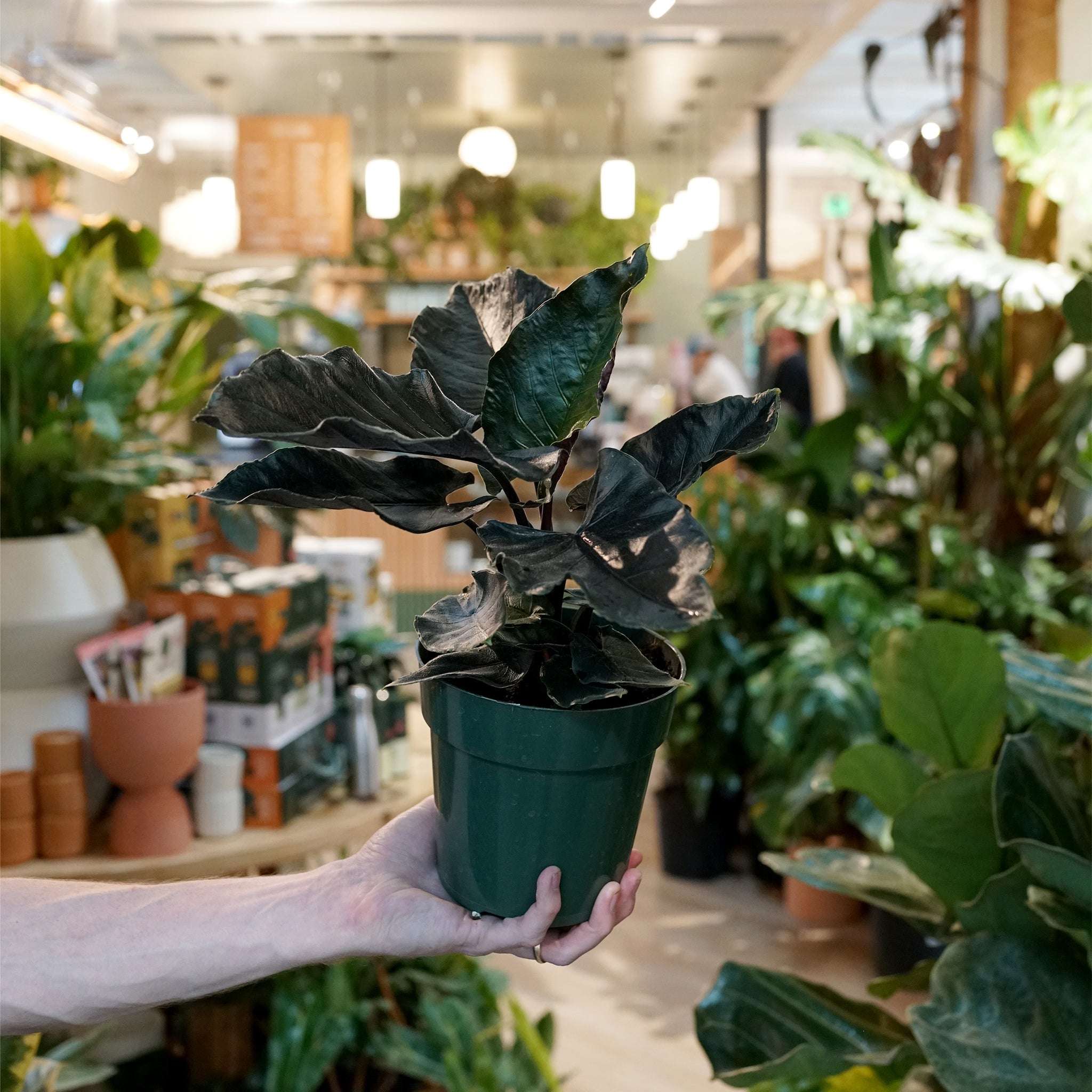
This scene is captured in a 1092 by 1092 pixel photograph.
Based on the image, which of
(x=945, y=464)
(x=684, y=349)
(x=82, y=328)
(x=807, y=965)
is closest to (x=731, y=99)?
(x=684, y=349)

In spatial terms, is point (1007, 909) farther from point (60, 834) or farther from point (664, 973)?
point (664, 973)

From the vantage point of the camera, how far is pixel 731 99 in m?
7.40

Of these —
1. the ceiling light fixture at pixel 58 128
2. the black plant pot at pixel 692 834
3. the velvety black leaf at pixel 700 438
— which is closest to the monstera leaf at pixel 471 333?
the velvety black leaf at pixel 700 438

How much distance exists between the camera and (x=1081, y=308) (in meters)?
1.26

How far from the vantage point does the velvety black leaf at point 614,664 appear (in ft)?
2.47

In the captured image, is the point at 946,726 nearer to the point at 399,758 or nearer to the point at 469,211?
the point at 399,758

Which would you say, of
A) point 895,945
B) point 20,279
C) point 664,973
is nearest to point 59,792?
point 20,279

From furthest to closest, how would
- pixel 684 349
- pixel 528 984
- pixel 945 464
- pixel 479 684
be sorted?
pixel 684 349
pixel 945 464
pixel 528 984
pixel 479 684

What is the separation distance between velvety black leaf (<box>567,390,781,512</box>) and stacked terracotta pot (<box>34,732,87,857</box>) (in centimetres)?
127

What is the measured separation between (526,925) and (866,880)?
2.89 feet

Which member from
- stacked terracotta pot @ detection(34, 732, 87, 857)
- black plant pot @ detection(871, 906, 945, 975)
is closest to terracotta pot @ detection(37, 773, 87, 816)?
stacked terracotta pot @ detection(34, 732, 87, 857)

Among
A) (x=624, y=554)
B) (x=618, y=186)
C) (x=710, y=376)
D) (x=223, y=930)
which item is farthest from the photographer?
(x=710, y=376)

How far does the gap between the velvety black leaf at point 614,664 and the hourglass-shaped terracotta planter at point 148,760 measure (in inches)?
44.0

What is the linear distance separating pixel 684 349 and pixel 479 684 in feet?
25.9
